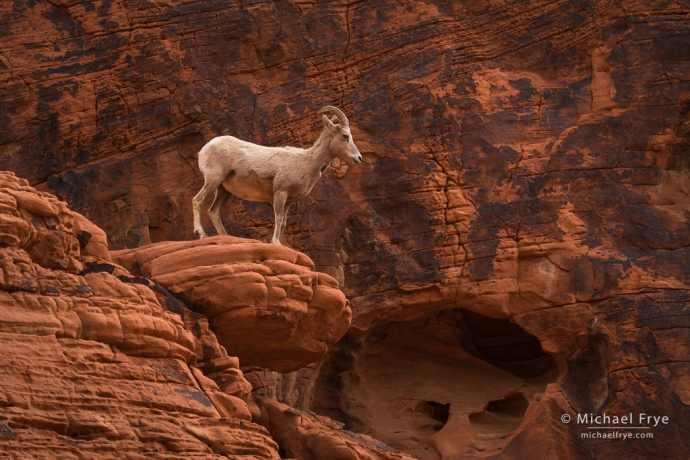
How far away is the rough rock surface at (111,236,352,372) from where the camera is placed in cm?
1464

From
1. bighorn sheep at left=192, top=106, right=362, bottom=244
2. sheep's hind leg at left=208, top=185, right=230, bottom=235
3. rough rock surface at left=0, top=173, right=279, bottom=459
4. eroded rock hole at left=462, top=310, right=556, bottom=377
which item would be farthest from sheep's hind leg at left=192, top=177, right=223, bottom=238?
eroded rock hole at left=462, top=310, right=556, bottom=377

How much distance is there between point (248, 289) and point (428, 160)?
7744 millimetres

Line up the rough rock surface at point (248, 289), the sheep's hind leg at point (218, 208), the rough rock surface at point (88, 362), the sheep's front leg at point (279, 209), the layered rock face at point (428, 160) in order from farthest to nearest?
the layered rock face at point (428, 160), the sheep's hind leg at point (218, 208), the sheep's front leg at point (279, 209), the rough rock surface at point (248, 289), the rough rock surface at point (88, 362)

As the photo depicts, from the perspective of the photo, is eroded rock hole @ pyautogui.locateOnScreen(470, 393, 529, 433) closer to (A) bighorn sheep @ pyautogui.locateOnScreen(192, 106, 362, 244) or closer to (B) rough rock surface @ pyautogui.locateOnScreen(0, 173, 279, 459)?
(A) bighorn sheep @ pyautogui.locateOnScreen(192, 106, 362, 244)

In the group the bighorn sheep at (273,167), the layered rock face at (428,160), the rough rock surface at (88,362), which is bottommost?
the rough rock surface at (88,362)

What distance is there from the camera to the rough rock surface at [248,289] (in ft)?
48.0

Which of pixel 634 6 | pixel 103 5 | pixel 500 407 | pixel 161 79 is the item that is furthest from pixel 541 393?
pixel 103 5

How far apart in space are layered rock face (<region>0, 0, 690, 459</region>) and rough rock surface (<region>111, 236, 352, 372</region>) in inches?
183

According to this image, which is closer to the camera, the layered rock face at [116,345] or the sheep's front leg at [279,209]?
the layered rock face at [116,345]

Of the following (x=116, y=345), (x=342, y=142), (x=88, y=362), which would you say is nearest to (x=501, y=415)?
(x=342, y=142)

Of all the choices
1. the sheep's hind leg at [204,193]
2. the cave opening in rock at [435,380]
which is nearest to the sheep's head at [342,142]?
the sheep's hind leg at [204,193]

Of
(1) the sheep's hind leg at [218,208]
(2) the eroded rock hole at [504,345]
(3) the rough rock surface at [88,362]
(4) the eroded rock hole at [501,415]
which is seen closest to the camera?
(3) the rough rock surface at [88,362]

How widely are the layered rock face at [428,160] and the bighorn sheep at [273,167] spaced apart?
4.65m

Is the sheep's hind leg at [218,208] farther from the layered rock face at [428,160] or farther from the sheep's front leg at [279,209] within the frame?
the layered rock face at [428,160]
